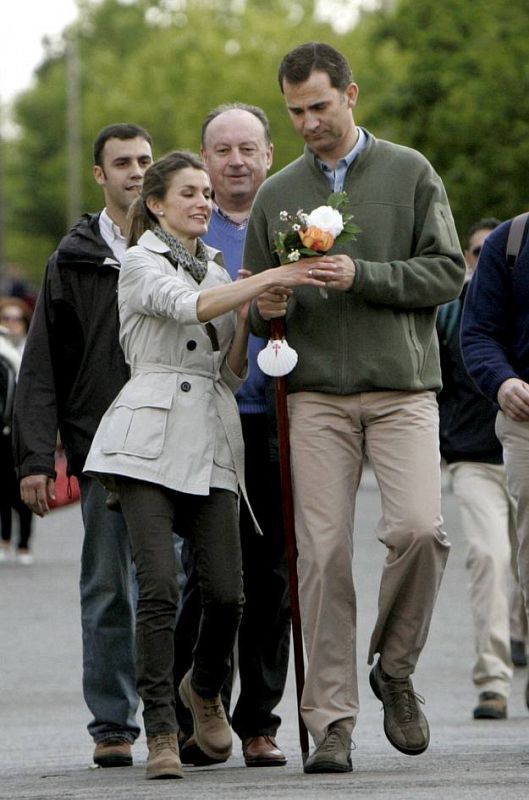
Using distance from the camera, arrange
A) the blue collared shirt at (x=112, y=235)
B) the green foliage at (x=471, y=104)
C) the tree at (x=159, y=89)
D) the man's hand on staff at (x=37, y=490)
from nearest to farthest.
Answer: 1. the man's hand on staff at (x=37, y=490)
2. the blue collared shirt at (x=112, y=235)
3. the green foliage at (x=471, y=104)
4. the tree at (x=159, y=89)

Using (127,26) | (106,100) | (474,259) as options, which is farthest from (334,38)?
(474,259)

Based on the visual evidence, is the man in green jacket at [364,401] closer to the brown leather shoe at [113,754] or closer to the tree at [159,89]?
the brown leather shoe at [113,754]

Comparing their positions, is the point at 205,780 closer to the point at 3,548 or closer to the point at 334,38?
the point at 3,548

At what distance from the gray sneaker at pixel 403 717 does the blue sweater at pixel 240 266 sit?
47.4 inches

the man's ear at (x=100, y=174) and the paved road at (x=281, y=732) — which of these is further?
the man's ear at (x=100, y=174)

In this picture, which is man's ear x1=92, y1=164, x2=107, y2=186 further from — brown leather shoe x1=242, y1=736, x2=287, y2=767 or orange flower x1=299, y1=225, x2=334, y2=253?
brown leather shoe x1=242, y1=736, x2=287, y2=767

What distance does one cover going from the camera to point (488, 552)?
413 inches

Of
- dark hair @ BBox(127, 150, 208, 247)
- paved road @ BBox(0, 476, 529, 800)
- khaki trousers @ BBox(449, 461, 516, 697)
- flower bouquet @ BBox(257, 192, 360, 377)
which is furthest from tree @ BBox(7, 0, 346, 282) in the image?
flower bouquet @ BBox(257, 192, 360, 377)

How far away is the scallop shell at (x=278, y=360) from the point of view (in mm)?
6848

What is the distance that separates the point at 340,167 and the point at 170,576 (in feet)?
4.91

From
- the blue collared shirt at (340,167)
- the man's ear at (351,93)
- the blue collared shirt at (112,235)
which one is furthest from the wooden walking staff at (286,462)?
the blue collared shirt at (112,235)

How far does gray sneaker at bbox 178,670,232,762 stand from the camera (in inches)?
282

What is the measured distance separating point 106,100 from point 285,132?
1021cm

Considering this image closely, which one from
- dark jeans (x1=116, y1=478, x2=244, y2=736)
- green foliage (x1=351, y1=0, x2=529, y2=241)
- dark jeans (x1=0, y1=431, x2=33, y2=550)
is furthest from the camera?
green foliage (x1=351, y1=0, x2=529, y2=241)
